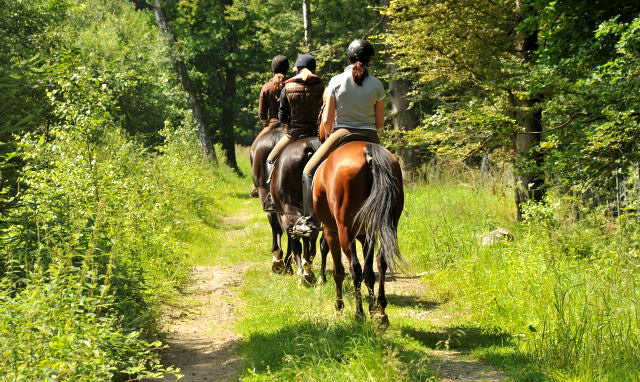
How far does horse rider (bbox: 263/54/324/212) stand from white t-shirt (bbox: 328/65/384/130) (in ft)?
6.32

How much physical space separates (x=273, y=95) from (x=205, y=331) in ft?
15.0

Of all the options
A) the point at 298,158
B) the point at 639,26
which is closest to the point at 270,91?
the point at 298,158

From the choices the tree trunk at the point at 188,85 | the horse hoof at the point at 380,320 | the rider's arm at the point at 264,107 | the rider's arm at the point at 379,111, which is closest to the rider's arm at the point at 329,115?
the rider's arm at the point at 379,111

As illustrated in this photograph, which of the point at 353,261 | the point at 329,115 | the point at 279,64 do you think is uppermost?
the point at 279,64

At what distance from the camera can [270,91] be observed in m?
10.5

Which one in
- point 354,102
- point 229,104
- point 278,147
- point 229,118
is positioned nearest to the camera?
point 354,102

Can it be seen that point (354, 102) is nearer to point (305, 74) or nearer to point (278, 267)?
point (305, 74)

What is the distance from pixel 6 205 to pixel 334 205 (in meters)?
4.42

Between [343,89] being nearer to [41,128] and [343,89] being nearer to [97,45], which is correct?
[41,128]

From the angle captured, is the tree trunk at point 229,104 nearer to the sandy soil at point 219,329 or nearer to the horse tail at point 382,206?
the sandy soil at point 219,329

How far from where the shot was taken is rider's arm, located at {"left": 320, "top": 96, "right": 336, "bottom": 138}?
23.1ft

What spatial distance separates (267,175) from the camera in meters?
10.1

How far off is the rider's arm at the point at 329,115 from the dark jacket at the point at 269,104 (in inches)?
129

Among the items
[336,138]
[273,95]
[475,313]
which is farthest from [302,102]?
[475,313]
